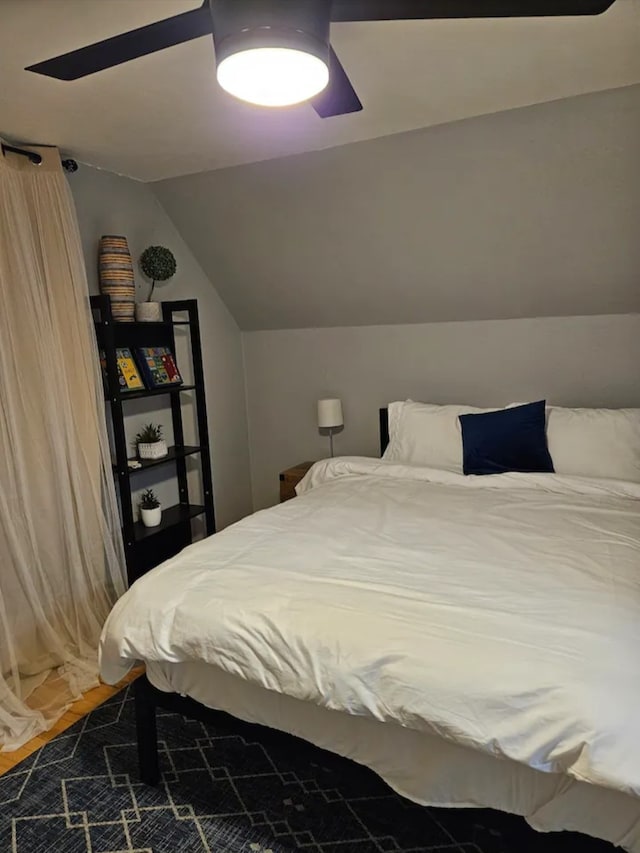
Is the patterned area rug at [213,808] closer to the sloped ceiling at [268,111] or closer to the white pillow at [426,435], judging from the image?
the white pillow at [426,435]

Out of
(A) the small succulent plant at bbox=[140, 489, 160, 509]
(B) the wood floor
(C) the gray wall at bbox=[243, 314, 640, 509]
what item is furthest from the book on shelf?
(B) the wood floor

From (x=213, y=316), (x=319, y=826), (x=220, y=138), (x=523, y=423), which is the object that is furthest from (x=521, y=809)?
(x=213, y=316)

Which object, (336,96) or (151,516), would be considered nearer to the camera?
(336,96)

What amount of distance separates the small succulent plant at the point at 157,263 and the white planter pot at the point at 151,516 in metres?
1.28

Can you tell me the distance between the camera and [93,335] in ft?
8.84

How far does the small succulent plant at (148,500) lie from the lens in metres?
3.23

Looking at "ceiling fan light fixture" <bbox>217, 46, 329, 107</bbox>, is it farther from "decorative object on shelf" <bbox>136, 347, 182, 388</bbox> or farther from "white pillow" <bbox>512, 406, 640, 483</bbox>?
"white pillow" <bbox>512, 406, 640, 483</bbox>

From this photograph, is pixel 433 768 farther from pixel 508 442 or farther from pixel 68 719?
pixel 508 442

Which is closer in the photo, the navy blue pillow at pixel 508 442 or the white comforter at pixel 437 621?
the white comforter at pixel 437 621

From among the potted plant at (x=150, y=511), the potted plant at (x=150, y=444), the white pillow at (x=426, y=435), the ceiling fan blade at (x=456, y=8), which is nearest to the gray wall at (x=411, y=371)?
the white pillow at (x=426, y=435)

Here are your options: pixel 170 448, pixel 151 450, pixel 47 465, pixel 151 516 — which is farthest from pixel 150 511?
pixel 47 465

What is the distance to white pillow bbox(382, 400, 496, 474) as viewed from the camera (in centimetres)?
312

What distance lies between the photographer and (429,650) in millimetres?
1399

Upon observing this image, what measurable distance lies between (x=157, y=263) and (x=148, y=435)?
0.95 metres
